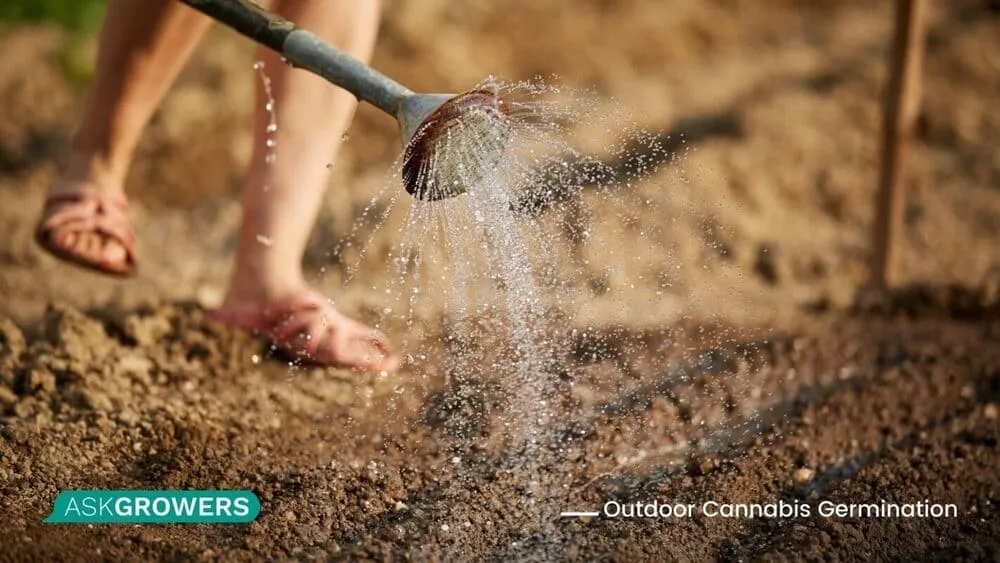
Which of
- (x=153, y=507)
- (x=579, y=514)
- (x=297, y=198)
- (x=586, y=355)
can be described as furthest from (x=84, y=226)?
(x=579, y=514)

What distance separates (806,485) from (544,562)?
57 cm

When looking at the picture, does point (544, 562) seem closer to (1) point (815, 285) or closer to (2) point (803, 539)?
(2) point (803, 539)

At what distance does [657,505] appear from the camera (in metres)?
2.14

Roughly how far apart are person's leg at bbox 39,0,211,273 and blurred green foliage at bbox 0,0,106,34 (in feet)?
6.41

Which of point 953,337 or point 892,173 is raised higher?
point 892,173

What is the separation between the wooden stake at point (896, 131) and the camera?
Result: 3412mm

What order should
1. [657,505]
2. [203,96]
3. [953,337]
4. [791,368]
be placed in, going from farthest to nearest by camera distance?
1. [203,96]
2. [953,337]
3. [791,368]
4. [657,505]

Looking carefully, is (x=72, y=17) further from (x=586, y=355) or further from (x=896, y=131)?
(x=896, y=131)

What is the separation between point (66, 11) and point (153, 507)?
291cm

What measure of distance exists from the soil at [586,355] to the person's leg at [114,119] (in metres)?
0.17

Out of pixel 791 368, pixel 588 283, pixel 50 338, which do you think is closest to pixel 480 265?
pixel 588 283

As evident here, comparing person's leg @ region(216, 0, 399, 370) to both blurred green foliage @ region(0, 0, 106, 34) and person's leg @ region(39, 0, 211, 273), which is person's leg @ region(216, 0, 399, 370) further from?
blurred green foliage @ region(0, 0, 106, 34)

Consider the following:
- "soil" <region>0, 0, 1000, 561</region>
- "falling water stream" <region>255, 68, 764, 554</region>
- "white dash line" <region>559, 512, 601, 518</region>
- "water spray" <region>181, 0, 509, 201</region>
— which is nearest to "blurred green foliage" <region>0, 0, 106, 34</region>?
"soil" <region>0, 0, 1000, 561</region>

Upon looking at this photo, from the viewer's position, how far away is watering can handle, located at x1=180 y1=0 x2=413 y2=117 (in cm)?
198
